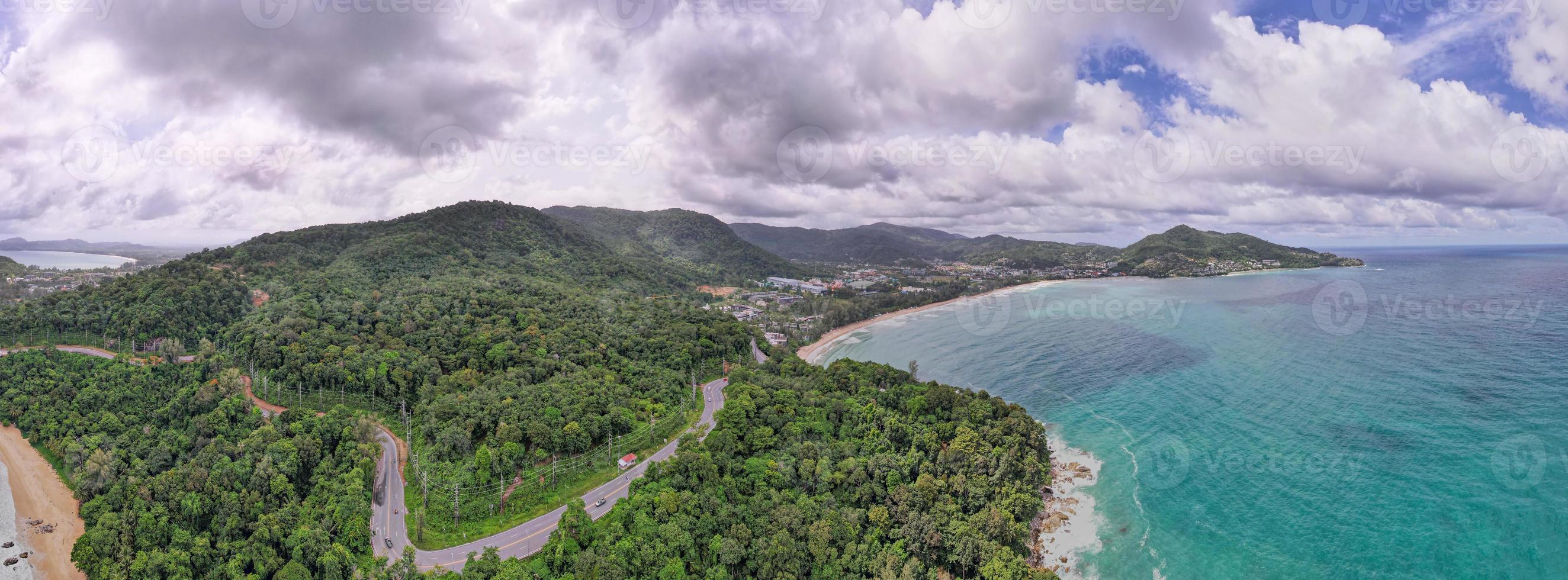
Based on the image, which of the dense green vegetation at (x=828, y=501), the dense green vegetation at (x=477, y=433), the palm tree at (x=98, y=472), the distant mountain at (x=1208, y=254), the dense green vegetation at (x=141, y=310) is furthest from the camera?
the distant mountain at (x=1208, y=254)

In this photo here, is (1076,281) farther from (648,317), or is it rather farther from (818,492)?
(818,492)

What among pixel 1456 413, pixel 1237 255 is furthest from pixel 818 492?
pixel 1237 255

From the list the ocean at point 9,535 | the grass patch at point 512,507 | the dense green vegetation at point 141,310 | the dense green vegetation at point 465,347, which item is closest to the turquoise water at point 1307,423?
the grass patch at point 512,507

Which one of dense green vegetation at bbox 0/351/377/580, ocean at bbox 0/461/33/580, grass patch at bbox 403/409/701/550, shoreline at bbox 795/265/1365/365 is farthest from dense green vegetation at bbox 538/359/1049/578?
ocean at bbox 0/461/33/580

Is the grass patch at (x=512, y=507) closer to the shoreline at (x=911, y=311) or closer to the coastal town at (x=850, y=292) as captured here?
the shoreline at (x=911, y=311)

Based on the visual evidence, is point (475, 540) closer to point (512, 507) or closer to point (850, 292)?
point (512, 507)

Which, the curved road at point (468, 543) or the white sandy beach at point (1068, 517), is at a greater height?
the curved road at point (468, 543)
